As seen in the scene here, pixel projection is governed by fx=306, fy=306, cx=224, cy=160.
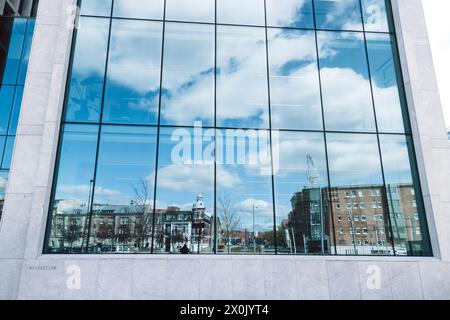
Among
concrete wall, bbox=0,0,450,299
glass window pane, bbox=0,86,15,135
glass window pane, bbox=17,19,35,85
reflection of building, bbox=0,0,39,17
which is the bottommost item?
concrete wall, bbox=0,0,450,299

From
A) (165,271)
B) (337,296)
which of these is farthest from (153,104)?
(337,296)

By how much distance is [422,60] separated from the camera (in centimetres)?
1165

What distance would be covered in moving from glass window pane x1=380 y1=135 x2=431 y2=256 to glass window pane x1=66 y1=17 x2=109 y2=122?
10584 millimetres

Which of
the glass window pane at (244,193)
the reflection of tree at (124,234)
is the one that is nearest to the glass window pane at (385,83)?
the glass window pane at (244,193)

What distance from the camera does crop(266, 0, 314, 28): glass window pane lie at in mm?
12320

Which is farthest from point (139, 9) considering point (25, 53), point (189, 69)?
point (25, 53)

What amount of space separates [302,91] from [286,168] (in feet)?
10.7

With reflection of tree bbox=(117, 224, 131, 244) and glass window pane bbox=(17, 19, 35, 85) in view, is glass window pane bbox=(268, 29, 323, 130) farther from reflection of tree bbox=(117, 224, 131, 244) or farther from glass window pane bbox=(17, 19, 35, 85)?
glass window pane bbox=(17, 19, 35, 85)

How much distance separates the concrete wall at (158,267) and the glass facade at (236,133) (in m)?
0.53

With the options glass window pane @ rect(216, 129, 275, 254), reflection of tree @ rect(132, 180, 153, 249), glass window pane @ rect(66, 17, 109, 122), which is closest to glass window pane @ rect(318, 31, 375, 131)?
glass window pane @ rect(216, 129, 275, 254)

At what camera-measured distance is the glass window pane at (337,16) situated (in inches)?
486

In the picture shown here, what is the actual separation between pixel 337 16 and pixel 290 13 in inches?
75.5
